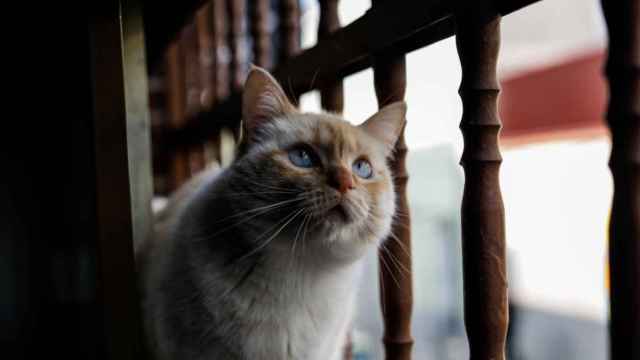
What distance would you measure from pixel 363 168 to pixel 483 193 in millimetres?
291

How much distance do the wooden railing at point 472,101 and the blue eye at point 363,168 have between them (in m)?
0.06

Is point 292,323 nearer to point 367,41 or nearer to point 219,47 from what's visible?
point 367,41

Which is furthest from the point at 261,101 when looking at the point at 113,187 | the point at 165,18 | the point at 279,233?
the point at 165,18

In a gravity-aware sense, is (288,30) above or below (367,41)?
above

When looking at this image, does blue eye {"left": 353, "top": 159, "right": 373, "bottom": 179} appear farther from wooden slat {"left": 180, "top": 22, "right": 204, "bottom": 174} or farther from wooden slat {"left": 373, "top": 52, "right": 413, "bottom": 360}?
wooden slat {"left": 180, "top": 22, "right": 204, "bottom": 174}

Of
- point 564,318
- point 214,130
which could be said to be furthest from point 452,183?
point 214,130

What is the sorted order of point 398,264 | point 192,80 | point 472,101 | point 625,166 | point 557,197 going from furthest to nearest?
point 557,197 < point 192,80 < point 398,264 < point 472,101 < point 625,166

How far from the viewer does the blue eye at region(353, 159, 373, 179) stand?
38.0 inches

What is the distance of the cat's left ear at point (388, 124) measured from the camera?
36.3 inches

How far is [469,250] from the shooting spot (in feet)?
2.36

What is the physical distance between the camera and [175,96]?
2.92 meters

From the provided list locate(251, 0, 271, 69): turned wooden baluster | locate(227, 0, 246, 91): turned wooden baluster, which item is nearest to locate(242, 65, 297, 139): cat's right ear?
locate(251, 0, 271, 69): turned wooden baluster

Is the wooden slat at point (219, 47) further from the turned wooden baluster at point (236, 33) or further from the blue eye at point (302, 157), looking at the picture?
→ the blue eye at point (302, 157)

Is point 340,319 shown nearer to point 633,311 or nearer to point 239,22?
point 633,311
